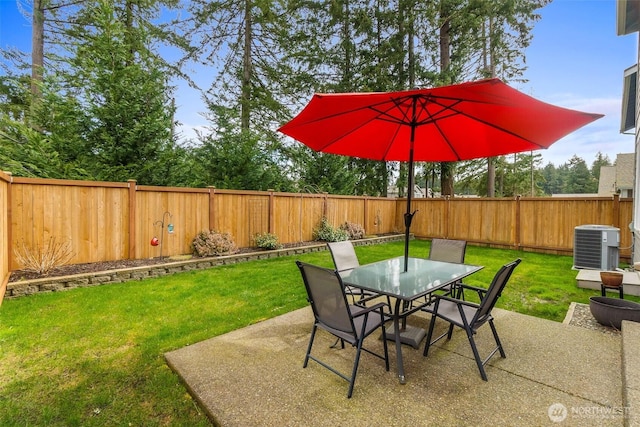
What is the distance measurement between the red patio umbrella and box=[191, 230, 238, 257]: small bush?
408 centimetres

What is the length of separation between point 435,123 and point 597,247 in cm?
528

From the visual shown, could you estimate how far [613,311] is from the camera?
3.11m

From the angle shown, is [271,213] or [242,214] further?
[271,213]

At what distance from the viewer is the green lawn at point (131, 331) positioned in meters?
2.03

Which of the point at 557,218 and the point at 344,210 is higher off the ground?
the point at 344,210

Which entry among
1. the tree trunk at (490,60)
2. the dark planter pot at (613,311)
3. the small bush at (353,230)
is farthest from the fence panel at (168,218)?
the tree trunk at (490,60)

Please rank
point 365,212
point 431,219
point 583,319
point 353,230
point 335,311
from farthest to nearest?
point 365,212 < point 431,219 < point 353,230 < point 583,319 < point 335,311

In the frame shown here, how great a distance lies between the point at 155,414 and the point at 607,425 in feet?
9.37

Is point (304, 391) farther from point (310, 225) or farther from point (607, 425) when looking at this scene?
point (310, 225)

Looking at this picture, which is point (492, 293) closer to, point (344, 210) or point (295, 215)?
point (295, 215)

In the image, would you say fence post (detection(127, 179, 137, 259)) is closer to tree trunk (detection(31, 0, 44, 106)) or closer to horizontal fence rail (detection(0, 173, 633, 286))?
horizontal fence rail (detection(0, 173, 633, 286))

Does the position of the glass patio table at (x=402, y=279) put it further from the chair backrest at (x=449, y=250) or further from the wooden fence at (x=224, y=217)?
the wooden fence at (x=224, y=217)

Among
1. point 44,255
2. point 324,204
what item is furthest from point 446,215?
point 44,255

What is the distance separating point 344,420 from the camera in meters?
1.84
